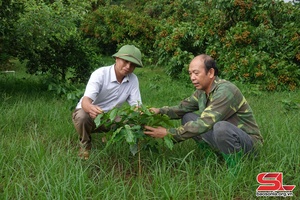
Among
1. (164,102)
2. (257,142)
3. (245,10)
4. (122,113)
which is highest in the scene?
(245,10)

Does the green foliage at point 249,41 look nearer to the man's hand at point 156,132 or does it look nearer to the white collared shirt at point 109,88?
the white collared shirt at point 109,88

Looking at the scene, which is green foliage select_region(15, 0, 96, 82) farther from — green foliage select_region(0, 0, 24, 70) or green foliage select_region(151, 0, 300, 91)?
green foliage select_region(151, 0, 300, 91)

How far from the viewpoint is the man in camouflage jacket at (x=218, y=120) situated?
8.98 ft

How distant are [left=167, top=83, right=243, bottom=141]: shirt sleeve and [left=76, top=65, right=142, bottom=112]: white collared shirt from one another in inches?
24.1

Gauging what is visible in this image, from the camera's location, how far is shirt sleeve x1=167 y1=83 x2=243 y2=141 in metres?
2.75

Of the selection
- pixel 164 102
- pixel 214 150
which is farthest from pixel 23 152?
pixel 164 102

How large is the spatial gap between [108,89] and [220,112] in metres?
1.11

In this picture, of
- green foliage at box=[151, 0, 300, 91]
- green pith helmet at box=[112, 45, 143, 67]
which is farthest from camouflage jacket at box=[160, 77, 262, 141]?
green foliage at box=[151, 0, 300, 91]

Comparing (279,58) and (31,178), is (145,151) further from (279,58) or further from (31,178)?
(279,58)

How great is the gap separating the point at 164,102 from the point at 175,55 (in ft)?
9.03

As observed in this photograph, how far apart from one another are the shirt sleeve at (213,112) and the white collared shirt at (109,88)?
61 centimetres

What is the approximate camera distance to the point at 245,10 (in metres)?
7.47

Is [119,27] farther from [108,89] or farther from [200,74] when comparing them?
[200,74]

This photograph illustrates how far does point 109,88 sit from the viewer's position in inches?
131
